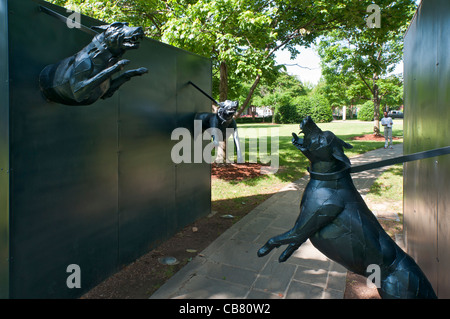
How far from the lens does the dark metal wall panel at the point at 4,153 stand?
259 centimetres

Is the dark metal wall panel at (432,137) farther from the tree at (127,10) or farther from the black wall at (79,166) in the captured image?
the tree at (127,10)

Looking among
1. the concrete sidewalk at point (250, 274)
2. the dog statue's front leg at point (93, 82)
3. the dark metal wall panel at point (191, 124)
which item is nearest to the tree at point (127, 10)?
the dark metal wall panel at point (191, 124)

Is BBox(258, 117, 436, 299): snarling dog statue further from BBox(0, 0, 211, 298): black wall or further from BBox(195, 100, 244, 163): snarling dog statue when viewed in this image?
BBox(195, 100, 244, 163): snarling dog statue

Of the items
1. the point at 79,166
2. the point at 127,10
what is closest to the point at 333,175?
the point at 79,166

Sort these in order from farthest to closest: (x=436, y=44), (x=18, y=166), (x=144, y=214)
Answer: (x=144, y=214) → (x=18, y=166) → (x=436, y=44)

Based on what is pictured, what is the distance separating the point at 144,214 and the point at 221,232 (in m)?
1.70

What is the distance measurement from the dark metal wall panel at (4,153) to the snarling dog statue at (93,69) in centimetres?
32

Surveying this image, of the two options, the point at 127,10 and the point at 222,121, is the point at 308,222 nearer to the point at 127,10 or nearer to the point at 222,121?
the point at 222,121

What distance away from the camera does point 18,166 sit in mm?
2721

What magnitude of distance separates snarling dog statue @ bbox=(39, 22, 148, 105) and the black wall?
180mm

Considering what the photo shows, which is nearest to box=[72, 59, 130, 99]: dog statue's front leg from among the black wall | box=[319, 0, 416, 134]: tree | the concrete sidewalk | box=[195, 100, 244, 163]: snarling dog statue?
the black wall

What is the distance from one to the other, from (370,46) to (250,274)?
10549 mm

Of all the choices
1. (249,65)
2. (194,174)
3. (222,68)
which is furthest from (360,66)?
(194,174)

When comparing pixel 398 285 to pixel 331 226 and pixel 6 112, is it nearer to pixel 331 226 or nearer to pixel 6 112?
pixel 331 226
